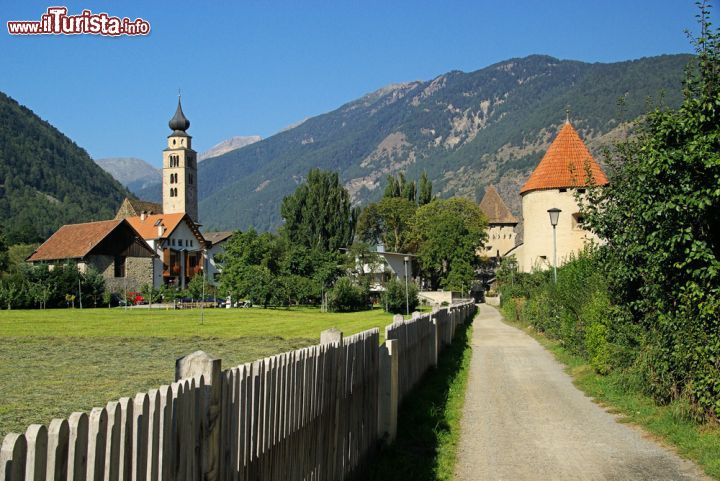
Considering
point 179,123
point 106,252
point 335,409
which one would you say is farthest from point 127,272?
point 335,409

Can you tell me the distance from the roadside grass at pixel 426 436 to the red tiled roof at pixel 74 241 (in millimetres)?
60675

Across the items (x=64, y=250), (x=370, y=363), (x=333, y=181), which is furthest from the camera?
(x=333, y=181)

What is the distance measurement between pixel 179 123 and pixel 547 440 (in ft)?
409

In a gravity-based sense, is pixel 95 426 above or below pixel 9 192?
below

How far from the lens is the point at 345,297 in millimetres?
62969

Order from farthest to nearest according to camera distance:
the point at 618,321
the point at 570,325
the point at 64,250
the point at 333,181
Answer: the point at 333,181 < the point at 64,250 < the point at 570,325 < the point at 618,321

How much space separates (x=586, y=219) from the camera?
14.1m

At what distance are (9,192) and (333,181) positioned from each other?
90.7 metres

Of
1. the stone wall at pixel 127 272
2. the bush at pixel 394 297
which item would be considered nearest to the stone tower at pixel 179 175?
the stone wall at pixel 127 272

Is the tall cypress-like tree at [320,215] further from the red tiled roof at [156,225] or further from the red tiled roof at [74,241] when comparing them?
the red tiled roof at [74,241]

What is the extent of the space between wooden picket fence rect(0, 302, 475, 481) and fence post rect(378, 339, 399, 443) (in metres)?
0.30

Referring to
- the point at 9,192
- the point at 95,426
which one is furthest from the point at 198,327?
the point at 9,192

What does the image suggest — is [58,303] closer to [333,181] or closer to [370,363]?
[333,181]

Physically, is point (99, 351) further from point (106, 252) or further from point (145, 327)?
point (106, 252)
